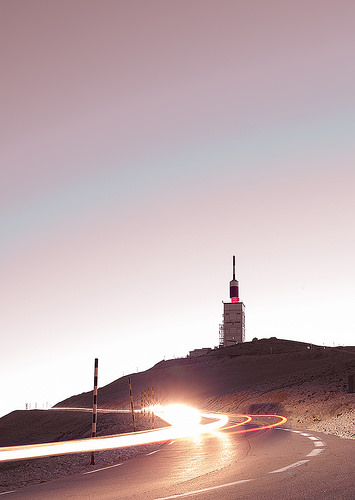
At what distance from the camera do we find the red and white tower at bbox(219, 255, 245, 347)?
385ft

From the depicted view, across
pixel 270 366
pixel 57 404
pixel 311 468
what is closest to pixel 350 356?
Answer: pixel 270 366

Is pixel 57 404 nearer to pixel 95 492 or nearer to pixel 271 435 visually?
pixel 271 435

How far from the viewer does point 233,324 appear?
119m

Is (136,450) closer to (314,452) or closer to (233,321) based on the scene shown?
(314,452)

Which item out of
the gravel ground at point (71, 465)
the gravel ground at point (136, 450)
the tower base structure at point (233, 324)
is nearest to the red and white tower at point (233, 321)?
the tower base structure at point (233, 324)

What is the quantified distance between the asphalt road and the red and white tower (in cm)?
10223

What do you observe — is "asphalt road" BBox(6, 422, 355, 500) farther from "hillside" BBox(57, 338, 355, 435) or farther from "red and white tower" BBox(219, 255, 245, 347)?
"red and white tower" BBox(219, 255, 245, 347)

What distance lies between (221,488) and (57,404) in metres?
122

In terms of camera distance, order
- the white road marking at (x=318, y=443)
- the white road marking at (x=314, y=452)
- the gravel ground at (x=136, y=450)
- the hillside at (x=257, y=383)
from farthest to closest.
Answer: the hillside at (x=257, y=383), the white road marking at (x=318, y=443), the gravel ground at (x=136, y=450), the white road marking at (x=314, y=452)

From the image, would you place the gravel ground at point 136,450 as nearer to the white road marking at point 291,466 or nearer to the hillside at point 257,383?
the hillside at point 257,383

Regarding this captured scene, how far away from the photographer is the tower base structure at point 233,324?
11750cm

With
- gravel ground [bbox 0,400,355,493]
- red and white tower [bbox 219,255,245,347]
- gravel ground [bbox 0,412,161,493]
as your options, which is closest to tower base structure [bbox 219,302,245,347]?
red and white tower [bbox 219,255,245,347]

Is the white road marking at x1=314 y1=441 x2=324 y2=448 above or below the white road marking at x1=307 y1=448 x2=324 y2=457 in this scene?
below

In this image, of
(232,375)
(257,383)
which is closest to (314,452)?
(257,383)
